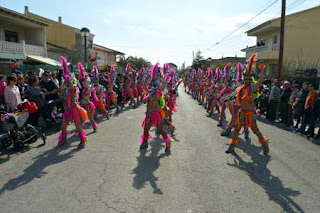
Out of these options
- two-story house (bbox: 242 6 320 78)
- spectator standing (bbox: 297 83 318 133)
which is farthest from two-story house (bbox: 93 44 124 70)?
spectator standing (bbox: 297 83 318 133)

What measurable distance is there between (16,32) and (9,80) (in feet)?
58.0

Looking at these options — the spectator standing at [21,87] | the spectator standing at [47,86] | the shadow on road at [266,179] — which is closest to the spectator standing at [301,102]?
the shadow on road at [266,179]

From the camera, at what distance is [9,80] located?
684cm

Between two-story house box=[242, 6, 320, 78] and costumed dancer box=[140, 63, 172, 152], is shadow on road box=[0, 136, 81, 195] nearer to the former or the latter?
costumed dancer box=[140, 63, 172, 152]

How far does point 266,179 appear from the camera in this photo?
484cm

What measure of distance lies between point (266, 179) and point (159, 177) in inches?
75.2

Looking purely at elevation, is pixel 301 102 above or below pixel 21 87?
below

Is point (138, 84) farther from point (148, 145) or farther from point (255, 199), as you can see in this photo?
point (255, 199)

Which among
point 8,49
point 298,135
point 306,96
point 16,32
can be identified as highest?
point 16,32

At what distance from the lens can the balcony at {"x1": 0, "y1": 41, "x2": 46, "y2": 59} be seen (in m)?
18.0

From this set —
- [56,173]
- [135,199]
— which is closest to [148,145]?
[56,173]

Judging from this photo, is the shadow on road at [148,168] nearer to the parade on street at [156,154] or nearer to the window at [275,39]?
the parade on street at [156,154]

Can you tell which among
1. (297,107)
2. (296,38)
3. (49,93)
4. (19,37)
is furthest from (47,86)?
(296,38)

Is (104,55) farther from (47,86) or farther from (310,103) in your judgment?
(310,103)
